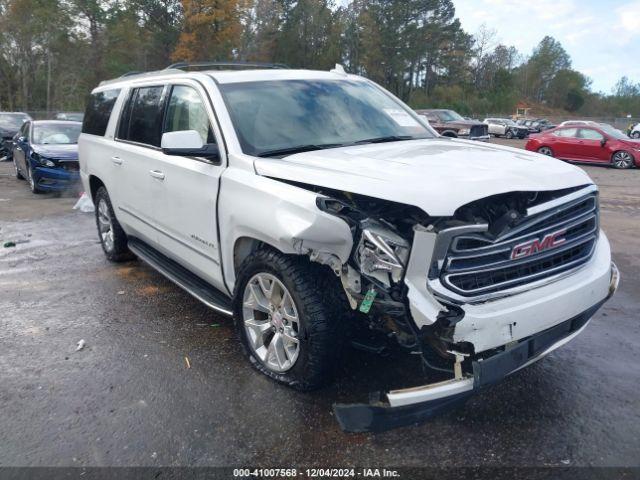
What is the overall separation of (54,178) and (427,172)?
1020 cm

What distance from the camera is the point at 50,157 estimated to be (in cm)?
1109

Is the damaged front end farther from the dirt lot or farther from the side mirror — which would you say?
the side mirror

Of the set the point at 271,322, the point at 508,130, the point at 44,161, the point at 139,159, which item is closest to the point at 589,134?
the point at 44,161

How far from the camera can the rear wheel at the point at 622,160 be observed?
60.2 ft

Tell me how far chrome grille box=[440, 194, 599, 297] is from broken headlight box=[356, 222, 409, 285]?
8.7 inches

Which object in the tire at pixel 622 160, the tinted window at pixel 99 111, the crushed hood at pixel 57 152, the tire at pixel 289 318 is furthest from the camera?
the tire at pixel 622 160

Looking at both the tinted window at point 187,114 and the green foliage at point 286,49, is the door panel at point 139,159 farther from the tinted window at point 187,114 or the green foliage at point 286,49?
A: the green foliage at point 286,49

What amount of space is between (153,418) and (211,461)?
0.57 metres

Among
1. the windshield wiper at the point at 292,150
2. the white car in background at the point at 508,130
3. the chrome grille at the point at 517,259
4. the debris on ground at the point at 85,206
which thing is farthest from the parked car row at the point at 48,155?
the white car in background at the point at 508,130

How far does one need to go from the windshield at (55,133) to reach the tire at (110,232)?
260 inches

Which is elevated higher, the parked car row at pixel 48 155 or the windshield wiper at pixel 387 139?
the windshield wiper at pixel 387 139

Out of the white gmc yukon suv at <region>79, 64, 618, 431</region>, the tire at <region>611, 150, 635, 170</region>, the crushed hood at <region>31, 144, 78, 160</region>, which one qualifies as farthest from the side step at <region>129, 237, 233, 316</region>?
the tire at <region>611, 150, 635, 170</region>

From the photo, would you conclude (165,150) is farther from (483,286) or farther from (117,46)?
(117,46)

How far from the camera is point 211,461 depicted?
9.18 feet
